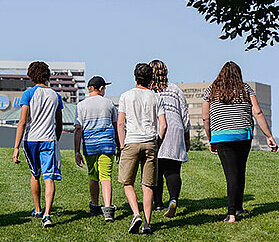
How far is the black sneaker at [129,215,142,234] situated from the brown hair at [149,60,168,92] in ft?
7.03

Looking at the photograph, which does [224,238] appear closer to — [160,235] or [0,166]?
[160,235]

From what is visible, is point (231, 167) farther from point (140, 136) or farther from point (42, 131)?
point (42, 131)

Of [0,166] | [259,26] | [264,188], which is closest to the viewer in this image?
[259,26]

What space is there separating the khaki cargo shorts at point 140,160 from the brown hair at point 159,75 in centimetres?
138

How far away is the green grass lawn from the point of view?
244 inches

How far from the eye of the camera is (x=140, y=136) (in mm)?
6277

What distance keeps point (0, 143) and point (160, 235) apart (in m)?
32.9

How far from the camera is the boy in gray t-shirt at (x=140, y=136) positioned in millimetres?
6281

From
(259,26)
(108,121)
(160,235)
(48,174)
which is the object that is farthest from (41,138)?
(259,26)

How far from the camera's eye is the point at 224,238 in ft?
19.9

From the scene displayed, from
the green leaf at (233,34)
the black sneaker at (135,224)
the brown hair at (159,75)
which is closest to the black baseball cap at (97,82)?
the brown hair at (159,75)

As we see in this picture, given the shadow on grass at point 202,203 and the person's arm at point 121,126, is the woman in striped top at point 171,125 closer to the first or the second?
the shadow on grass at point 202,203

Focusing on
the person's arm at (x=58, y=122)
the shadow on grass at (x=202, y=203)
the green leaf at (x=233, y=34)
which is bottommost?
the shadow on grass at (x=202, y=203)

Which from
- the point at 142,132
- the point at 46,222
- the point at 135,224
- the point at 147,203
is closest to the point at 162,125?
the point at 142,132
